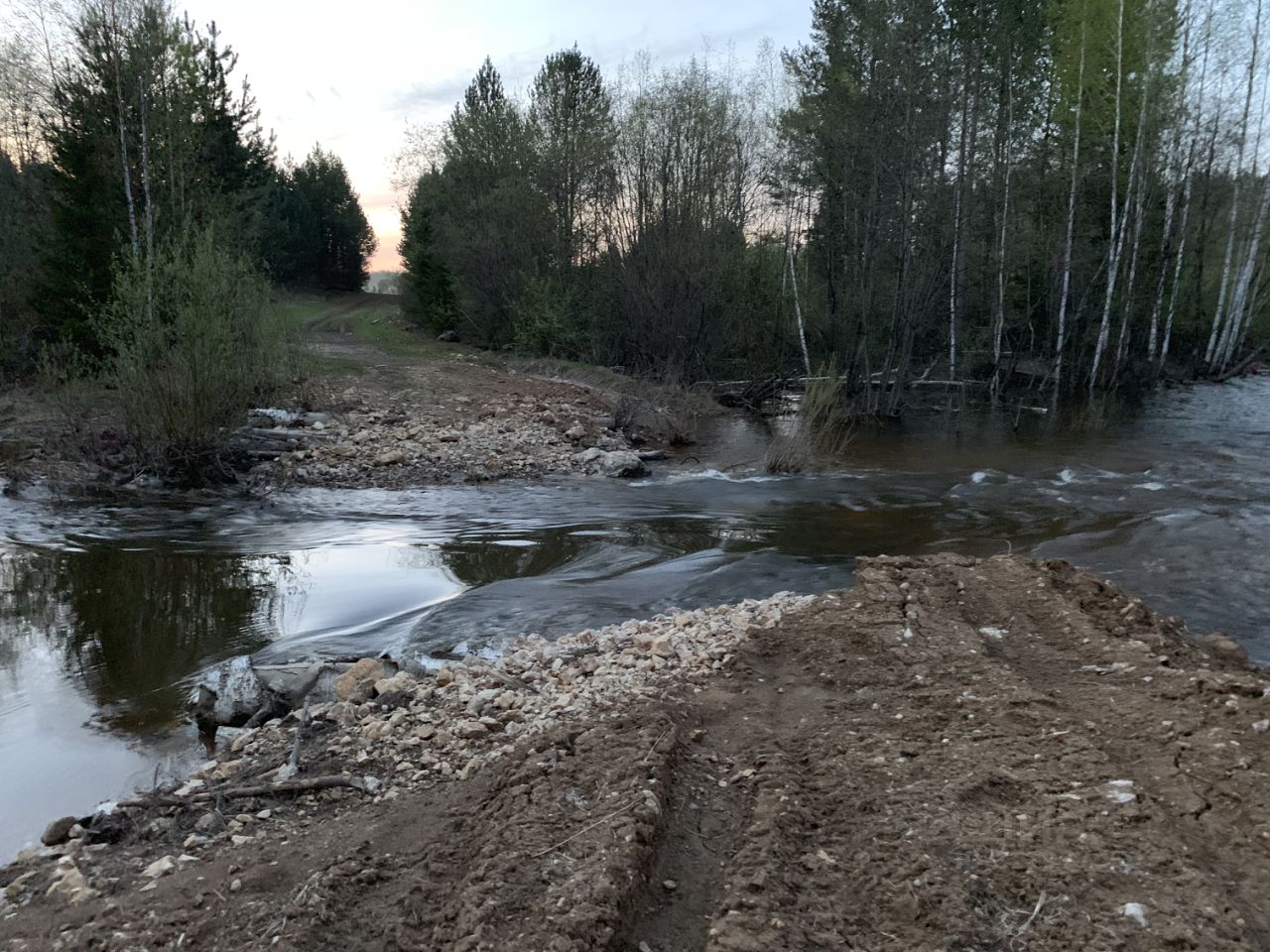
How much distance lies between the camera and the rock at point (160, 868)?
130 inches

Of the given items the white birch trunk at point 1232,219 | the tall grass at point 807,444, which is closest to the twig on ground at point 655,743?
the tall grass at point 807,444

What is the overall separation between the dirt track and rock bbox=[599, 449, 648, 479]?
946 cm

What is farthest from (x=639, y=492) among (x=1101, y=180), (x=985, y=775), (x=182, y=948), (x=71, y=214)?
(x=1101, y=180)

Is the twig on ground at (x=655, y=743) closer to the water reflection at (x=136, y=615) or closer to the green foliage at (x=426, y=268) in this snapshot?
the water reflection at (x=136, y=615)

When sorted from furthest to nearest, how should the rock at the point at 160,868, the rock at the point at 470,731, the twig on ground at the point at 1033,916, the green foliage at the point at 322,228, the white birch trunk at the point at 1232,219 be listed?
the green foliage at the point at 322,228 < the white birch trunk at the point at 1232,219 < the rock at the point at 470,731 < the rock at the point at 160,868 < the twig on ground at the point at 1033,916

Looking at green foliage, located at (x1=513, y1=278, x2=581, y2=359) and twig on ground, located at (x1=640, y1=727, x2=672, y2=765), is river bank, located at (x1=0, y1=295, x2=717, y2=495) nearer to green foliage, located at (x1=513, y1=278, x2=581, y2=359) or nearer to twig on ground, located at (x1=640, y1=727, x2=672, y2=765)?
green foliage, located at (x1=513, y1=278, x2=581, y2=359)

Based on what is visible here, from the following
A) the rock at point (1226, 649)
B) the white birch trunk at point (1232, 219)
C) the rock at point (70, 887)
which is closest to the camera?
the rock at point (70, 887)

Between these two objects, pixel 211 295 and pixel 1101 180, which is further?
pixel 1101 180

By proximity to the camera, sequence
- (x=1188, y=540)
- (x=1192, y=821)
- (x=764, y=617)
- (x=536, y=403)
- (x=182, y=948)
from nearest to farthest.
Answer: (x=182, y=948)
(x=1192, y=821)
(x=764, y=617)
(x=1188, y=540)
(x=536, y=403)

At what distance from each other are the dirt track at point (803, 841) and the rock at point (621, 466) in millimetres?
9461

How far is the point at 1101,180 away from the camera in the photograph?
23.9 meters

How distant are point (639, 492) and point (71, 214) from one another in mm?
12825

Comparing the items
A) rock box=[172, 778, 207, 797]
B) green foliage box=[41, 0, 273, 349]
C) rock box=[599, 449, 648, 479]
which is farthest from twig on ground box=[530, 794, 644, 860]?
green foliage box=[41, 0, 273, 349]

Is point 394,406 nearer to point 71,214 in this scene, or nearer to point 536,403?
point 536,403
